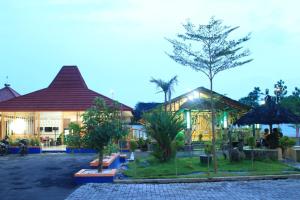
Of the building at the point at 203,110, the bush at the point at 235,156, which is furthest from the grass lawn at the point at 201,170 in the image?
the building at the point at 203,110

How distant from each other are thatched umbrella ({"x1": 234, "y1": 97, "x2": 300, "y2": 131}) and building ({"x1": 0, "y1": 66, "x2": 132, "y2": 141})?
10845 mm

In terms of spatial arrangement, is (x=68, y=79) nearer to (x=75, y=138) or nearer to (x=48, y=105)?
(x=48, y=105)

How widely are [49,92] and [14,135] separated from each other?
12.7 feet

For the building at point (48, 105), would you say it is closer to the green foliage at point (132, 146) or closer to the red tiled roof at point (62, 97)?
the red tiled roof at point (62, 97)

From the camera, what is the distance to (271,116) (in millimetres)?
17047

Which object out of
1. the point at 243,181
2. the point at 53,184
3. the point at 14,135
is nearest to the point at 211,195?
the point at 243,181

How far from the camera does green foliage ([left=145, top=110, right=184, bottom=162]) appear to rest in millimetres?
15883

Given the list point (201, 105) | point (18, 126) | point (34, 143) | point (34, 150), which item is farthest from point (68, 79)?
point (201, 105)

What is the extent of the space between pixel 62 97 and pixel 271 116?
50.2 feet

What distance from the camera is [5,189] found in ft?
34.4

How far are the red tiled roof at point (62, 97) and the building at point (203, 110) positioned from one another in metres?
5.07

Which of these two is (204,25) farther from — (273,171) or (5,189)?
(5,189)

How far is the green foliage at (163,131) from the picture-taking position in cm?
1588

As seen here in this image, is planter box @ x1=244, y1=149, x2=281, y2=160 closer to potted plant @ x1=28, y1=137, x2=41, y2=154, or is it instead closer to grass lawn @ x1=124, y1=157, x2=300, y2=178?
grass lawn @ x1=124, y1=157, x2=300, y2=178
